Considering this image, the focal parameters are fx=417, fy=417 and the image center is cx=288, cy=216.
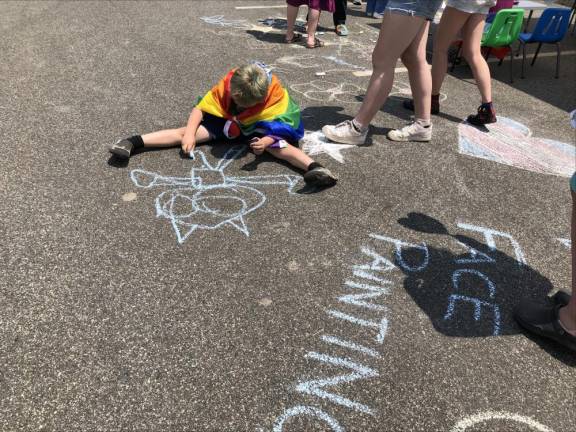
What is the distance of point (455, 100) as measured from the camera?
4.36 metres

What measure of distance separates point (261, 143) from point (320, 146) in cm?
61

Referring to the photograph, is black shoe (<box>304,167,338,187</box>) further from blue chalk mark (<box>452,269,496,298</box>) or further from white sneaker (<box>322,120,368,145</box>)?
blue chalk mark (<box>452,269,496,298</box>)

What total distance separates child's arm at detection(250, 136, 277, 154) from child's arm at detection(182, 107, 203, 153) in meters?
0.43

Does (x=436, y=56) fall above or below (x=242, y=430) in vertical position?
above

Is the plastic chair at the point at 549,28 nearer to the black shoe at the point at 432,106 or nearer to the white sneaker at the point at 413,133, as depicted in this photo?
the black shoe at the point at 432,106

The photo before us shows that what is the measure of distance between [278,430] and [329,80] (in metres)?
3.79

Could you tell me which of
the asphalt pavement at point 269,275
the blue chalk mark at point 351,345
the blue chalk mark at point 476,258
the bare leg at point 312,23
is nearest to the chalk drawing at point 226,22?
the bare leg at point 312,23

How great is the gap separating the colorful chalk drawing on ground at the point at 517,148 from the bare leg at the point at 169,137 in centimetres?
202

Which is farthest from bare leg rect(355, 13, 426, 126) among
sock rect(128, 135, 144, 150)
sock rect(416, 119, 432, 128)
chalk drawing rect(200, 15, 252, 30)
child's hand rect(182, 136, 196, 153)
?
chalk drawing rect(200, 15, 252, 30)

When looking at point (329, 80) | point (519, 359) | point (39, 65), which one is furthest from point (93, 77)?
point (519, 359)

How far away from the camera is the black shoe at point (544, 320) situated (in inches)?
70.2

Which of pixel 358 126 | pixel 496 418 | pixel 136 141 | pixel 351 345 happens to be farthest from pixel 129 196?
pixel 496 418

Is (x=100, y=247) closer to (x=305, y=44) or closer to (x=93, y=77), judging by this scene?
(x=93, y=77)

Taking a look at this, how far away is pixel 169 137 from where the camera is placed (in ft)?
9.53
